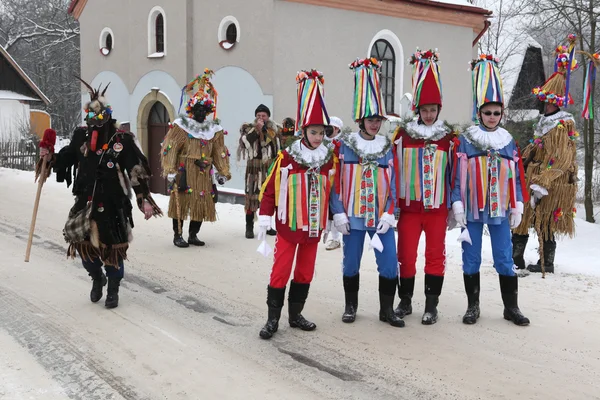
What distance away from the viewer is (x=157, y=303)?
596 cm

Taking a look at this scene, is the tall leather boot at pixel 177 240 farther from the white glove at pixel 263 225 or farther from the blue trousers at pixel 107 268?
the white glove at pixel 263 225

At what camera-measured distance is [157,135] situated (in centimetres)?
1686

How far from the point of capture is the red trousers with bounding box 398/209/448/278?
527 centimetres

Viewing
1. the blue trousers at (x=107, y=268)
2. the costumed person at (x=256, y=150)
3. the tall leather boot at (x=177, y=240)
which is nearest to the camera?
the blue trousers at (x=107, y=268)

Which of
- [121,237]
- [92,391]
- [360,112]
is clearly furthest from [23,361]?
[360,112]

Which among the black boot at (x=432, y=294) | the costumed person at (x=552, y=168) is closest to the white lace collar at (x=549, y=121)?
the costumed person at (x=552, y=168)

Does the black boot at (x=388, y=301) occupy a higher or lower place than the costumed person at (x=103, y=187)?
lower

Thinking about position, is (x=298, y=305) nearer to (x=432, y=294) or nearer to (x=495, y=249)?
(x=432, y=294)

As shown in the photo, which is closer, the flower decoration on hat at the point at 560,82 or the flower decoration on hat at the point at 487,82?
the flower decoration on hat at the point at 487,82

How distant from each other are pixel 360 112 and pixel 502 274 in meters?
1.89

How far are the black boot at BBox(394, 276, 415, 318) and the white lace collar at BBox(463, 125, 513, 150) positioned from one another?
1.29 m

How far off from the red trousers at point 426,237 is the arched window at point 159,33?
12.5m

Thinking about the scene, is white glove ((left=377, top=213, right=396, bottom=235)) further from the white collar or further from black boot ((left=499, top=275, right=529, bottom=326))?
black boot ((left=499, top=275, right=529, bottom=326))

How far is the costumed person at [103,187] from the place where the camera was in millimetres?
5590
